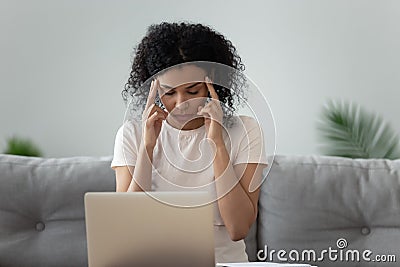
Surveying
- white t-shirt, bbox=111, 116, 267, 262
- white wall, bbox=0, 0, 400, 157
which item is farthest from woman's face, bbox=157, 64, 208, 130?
white wall, bbox=0, 0, 400, 157

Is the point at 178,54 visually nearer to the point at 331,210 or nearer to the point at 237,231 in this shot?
the point at 237,231

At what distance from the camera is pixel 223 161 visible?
1.83m

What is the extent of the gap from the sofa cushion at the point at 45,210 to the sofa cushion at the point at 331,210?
1.78 ft

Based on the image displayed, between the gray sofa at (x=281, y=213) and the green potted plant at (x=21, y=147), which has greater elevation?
the green potted plant at (x=21, y=147)

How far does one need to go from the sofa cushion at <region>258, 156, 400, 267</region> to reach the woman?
51cm

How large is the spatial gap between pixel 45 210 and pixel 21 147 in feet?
2.06

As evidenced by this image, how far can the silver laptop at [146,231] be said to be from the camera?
4.66ft

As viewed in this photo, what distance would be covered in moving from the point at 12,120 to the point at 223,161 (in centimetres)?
148

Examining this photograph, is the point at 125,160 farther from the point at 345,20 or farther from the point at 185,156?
the point at 345,20

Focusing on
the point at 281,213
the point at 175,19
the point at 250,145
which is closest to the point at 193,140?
the point at 250,145

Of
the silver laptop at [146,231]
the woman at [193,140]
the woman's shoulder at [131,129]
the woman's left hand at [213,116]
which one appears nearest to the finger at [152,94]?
the woman at [193,140]

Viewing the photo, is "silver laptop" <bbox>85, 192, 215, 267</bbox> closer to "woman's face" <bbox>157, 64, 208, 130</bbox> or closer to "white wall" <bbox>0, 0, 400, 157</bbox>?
"woman's face" <bbox>157, 64, 208, 130</bbox>

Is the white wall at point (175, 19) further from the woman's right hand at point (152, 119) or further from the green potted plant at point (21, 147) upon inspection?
the woman's right hand at point (152, 119)

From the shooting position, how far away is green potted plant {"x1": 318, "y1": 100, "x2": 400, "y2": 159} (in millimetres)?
2998
